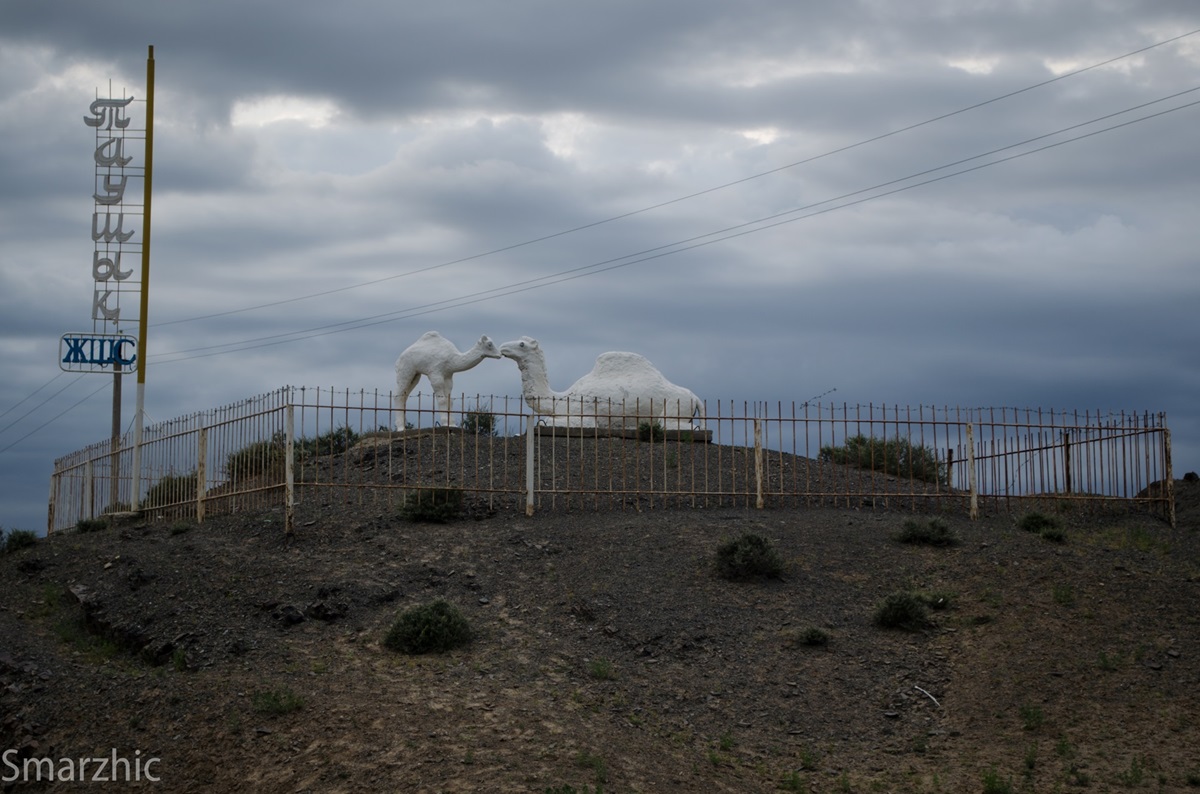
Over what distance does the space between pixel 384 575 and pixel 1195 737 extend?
9929 millimetres

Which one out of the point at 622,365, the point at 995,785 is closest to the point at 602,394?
the point at 622,365

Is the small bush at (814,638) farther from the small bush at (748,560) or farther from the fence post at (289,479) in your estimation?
the fence post at (289,479)

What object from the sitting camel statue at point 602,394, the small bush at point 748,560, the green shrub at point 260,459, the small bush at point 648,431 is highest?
the sitting camel statue at point 602,394

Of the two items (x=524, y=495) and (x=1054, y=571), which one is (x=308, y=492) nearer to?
(x=524, y=495)

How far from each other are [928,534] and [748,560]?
129 inches

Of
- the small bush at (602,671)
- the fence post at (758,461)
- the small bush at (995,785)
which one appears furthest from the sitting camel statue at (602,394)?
the small bush at (995,785)

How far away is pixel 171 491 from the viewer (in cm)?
2186

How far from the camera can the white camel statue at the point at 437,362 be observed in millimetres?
23438

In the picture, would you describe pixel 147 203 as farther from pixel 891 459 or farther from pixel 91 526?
pixel 891 459

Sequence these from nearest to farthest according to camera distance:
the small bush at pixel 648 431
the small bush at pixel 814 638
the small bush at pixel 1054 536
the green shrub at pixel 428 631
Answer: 1. the green shrub at pixel 428 631
2. the small bush at pixel 814 638
3. the small bush at pixel 1054 536
4. the small bush at pixel 648 431

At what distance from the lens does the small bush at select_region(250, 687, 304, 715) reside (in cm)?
1202

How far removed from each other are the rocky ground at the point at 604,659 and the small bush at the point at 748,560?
0.72 feet

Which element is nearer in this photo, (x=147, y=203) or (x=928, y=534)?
(x=928, y=534)

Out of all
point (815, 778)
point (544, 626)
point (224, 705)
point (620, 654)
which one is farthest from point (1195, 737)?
point (224, 705)
